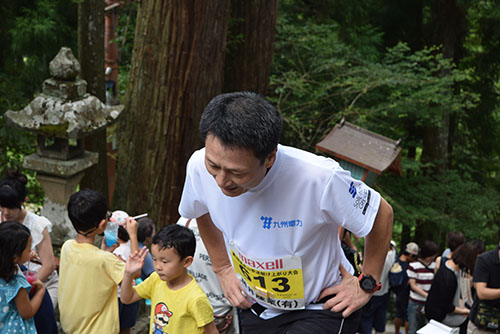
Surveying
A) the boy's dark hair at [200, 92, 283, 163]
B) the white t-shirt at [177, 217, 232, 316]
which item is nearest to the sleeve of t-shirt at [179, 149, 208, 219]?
the boy's dark hair at [200, 92, 283, 163]

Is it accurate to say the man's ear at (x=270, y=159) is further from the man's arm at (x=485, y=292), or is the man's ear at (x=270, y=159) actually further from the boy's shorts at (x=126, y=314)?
the man's arm at (x=485, y=292)

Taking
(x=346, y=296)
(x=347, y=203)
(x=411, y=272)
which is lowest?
(x=411, y=272)

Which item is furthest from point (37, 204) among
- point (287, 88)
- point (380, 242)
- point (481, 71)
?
point (481, 71)

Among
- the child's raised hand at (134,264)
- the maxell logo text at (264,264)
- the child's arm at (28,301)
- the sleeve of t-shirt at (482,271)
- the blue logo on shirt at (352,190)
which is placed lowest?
the sleeve of t-shirt at (482,271)

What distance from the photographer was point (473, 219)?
11188 mm

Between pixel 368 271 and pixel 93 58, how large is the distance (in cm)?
746

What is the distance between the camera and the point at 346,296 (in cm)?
254

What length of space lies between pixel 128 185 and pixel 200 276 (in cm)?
297

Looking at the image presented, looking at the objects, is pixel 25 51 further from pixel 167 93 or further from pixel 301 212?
pixel 301 212

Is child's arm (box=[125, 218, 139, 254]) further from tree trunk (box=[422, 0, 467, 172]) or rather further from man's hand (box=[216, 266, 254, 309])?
Result: tree trunk (box=[422, 0, 467, 172])

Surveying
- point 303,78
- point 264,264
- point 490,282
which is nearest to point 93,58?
point 303,78

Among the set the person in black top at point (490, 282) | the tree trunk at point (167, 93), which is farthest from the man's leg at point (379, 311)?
the tree trunk at point (167, 93)

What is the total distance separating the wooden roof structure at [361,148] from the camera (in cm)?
666

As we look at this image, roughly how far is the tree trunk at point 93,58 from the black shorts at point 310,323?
6748 millimetres
